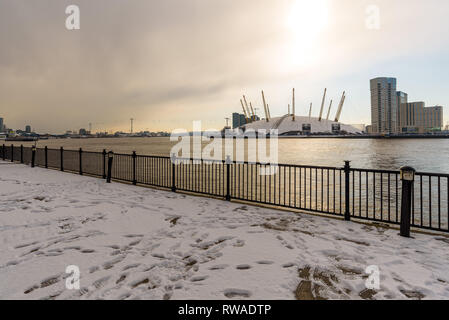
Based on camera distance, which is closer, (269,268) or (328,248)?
(269,268)

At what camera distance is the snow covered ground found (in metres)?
3.47

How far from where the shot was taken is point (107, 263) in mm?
4211

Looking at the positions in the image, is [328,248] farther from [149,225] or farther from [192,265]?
[149,225]

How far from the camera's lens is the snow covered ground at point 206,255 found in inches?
137

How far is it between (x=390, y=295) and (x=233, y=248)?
247 centimetres

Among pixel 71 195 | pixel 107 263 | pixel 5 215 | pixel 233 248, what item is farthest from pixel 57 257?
pixel 71 195

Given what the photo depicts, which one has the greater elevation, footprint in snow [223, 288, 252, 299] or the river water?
the river water

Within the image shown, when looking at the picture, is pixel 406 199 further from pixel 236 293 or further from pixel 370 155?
pixel 370 155

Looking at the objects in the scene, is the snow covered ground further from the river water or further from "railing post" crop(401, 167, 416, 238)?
the river water

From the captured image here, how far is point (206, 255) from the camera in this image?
14.8ft

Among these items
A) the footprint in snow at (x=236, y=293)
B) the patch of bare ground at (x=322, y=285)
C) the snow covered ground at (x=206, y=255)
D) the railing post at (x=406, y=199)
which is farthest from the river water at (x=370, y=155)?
the footprint in snow at (x=236, y=293)

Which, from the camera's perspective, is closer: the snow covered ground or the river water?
the snow covered ground

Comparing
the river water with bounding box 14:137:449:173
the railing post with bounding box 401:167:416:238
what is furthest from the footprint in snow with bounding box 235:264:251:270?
the river water with bounding box 14:137:449:173
